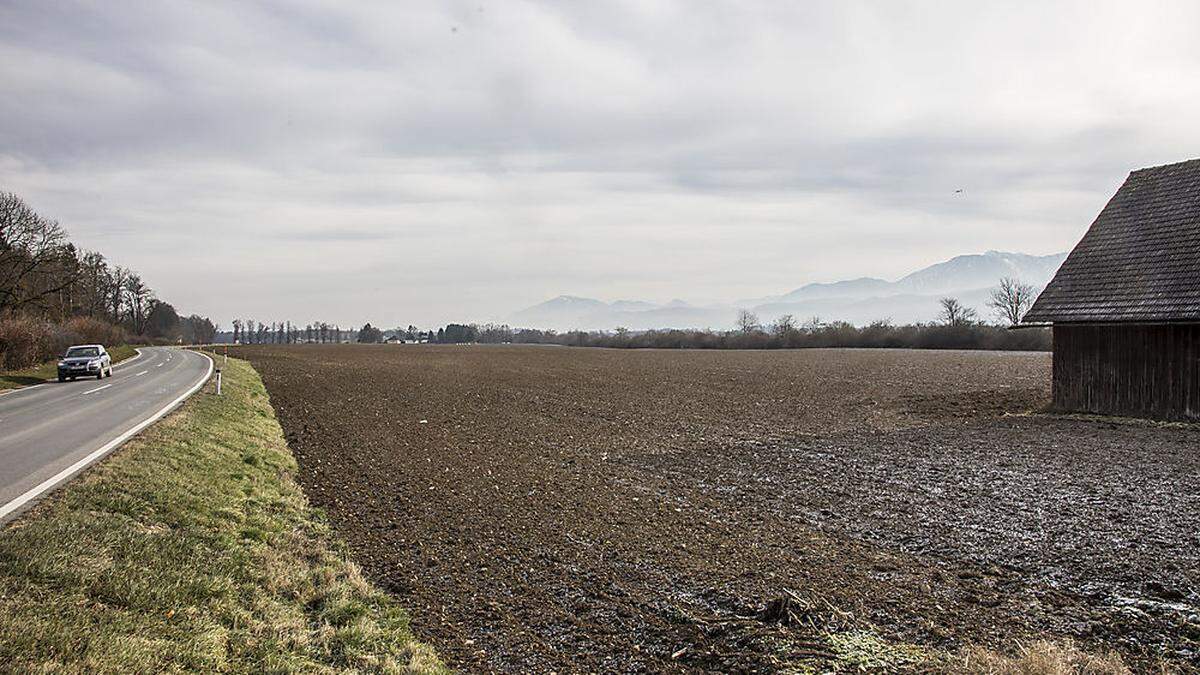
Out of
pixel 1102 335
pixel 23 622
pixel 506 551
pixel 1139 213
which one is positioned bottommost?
pixel 506 551

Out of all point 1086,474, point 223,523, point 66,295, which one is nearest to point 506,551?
point 223,523

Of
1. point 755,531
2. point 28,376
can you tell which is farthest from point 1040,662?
point 28,376

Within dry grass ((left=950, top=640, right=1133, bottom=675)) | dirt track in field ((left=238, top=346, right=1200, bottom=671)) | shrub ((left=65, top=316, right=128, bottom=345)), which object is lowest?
dirt track in field ((left=238, top=346, right=1200, bottom=671))

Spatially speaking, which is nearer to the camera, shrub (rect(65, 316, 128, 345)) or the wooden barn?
the wooden barn

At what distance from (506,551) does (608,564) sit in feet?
4.25

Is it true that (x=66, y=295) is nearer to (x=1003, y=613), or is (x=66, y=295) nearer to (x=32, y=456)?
(x=32, y=456)

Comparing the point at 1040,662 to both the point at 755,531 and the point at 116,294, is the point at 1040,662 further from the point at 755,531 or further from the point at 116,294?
the point at 116,294

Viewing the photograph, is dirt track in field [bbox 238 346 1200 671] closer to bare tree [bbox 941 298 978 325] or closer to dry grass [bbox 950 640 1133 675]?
dry grass [bbox 950 640 1133 675]

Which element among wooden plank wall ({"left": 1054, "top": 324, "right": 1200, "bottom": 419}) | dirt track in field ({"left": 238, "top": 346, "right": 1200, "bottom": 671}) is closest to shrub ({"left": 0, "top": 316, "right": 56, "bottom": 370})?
dirt track in field ({"left": 238, "top": 346, "right": 1200, "bottom": 671})

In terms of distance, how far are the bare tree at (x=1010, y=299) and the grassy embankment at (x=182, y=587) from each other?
351 feet

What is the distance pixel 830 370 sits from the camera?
1841 inches

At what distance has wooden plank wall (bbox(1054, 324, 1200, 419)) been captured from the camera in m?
20.2

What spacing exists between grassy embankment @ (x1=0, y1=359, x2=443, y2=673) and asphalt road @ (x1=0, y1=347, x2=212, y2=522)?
676mm

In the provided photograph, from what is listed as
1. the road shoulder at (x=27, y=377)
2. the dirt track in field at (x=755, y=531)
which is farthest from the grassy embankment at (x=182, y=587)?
the road shoulder at (x=27, y=377)
